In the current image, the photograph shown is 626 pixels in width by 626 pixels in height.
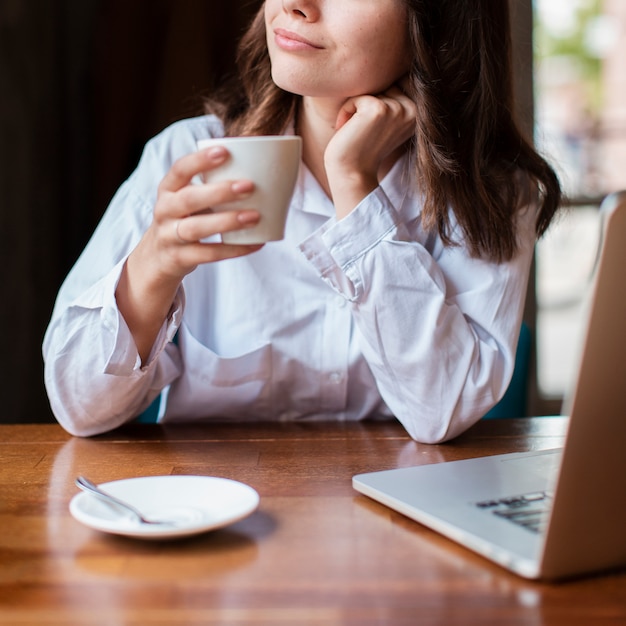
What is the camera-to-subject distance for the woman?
117cm

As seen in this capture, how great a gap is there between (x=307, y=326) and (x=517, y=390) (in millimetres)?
413

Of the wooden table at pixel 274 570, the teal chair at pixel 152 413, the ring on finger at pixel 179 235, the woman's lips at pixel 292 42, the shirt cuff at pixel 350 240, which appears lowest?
the teal chair at pixel 152 413

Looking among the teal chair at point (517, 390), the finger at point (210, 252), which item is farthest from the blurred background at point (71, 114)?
the finger at point (210, 252)

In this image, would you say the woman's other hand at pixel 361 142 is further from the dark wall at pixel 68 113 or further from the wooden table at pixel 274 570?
the dark wall at pixel 68 113

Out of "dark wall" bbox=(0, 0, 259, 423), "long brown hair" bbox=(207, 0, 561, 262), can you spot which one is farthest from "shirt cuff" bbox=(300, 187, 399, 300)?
"dark wall" bbox=(0, 0, 259, 423)

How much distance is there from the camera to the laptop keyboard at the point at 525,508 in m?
0.71

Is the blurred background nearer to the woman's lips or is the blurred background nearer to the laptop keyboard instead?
the woman's lips

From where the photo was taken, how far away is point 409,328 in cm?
119

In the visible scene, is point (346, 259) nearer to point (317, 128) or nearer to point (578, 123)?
point (317, 128)

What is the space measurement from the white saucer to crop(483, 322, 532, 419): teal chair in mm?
819

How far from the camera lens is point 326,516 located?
786 millimetres

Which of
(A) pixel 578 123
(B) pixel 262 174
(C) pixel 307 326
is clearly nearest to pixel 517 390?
(C) pixel 307 326

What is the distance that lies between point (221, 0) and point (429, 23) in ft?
5.83

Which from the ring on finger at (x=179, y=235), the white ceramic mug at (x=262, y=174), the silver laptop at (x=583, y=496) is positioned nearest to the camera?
the silver laptop at (x=583, y=496)
